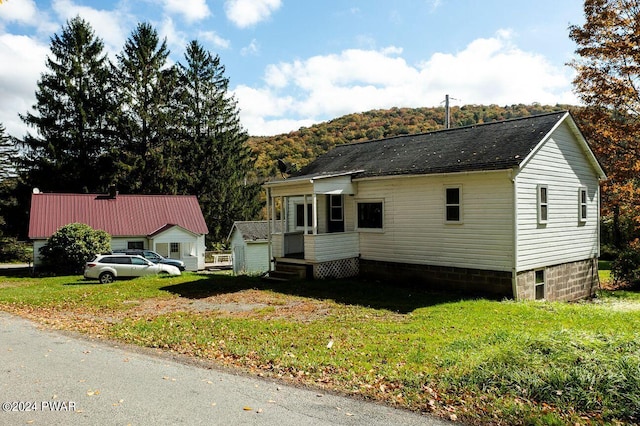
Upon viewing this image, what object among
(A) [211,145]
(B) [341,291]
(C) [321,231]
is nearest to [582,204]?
(B) [341,291]

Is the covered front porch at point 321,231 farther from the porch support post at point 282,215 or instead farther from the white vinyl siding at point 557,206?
the white vinyl siding at point 557,206

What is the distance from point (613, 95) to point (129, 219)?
94.4 ft

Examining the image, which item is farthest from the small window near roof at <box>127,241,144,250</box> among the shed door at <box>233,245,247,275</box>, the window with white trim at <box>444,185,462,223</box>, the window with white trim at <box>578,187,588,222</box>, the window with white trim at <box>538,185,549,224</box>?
the window with white trim at <box>578,187,588,222</box>

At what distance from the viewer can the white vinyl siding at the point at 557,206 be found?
14.2 metres

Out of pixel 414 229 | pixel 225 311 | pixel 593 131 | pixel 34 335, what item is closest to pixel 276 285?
pixel 225 311

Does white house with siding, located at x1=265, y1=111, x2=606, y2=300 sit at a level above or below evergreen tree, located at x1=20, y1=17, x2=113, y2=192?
below

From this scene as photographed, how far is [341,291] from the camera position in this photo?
15047 millimetres

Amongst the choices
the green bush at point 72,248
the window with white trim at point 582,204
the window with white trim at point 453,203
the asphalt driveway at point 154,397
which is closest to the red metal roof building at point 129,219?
the green bush at point 72,248

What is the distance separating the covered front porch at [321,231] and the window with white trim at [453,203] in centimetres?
405

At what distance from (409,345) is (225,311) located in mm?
6060

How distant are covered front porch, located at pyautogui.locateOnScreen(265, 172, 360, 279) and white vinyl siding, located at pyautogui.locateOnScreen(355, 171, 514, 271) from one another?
697 mm

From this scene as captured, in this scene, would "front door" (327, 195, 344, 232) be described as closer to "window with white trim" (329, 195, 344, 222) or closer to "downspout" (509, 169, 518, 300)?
"window with white trim" (329, 195, 344, 222)

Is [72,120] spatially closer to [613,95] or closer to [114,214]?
[114,214]

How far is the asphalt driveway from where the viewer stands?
16.9 ft
